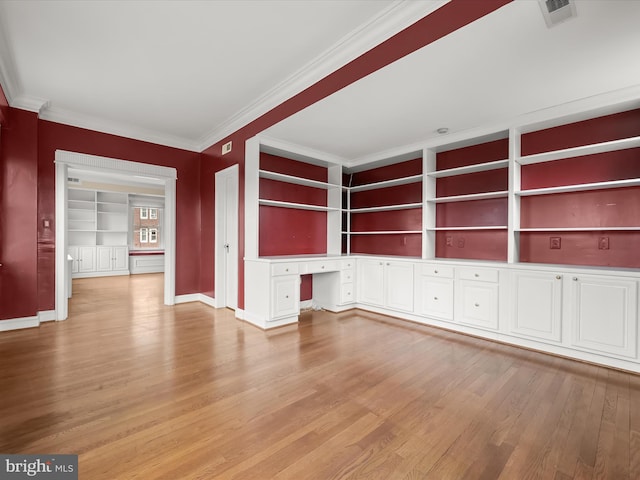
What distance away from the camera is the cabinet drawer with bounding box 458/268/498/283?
11.2ft

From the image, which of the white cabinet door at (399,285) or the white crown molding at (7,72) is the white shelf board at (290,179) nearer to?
the white cabinet door at (399,285)

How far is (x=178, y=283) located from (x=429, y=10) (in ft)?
16.8

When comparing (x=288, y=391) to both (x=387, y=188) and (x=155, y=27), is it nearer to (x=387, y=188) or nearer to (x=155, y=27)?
(x=155, y=27)

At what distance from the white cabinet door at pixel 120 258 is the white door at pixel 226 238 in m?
5.64

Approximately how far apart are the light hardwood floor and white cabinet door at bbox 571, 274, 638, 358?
0.75 ft

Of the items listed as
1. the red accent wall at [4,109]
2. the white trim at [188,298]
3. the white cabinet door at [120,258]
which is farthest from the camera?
the white cabinet door at [120,258]

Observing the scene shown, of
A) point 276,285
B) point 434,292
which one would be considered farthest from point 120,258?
point 434,292

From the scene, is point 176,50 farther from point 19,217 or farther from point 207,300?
point 207,300

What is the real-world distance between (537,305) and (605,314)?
0.51 metres

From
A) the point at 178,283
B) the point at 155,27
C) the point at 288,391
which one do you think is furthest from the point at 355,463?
the point at 178,283

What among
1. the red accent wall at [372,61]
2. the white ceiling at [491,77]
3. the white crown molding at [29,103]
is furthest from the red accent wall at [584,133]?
the white crown molding at [29,103]

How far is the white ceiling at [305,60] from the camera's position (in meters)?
2.15

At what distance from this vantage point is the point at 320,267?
4352 mm

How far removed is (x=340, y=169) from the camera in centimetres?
518
